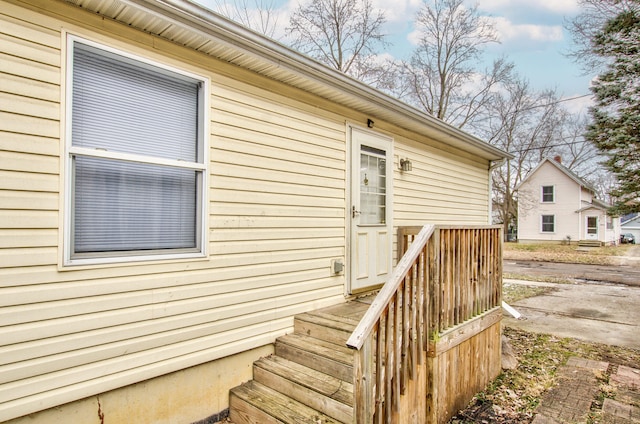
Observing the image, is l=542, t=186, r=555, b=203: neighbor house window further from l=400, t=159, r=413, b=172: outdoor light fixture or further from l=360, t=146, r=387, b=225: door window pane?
l=360, t=146, r=387, b=225: door window pane

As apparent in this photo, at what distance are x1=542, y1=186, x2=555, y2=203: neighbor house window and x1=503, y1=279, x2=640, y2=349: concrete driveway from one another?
15469 millimetres

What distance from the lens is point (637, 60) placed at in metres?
8.84

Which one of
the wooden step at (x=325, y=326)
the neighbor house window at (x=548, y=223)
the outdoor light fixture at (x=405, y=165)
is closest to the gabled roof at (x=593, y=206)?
the neighbor house window at (x=548, y=223)

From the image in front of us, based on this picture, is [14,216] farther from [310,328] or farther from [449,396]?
[449,396]

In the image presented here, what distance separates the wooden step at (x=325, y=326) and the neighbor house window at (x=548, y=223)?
24.8m

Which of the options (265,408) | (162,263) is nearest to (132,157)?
(162,263)

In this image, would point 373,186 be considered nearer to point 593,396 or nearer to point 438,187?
point 438,187

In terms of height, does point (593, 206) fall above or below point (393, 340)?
above

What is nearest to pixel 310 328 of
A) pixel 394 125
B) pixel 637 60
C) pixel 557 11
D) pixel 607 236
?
pixel 394 125

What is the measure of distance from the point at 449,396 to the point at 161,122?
3.45 metres

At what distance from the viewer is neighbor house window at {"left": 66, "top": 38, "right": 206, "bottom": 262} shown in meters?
2.43

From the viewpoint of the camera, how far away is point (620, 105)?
368 inches

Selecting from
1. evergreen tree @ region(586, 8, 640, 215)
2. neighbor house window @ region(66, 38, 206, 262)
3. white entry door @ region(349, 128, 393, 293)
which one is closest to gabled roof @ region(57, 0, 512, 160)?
neighbor house window @ region(66, 38, 206, 262)

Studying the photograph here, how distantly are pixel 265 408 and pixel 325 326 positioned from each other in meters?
0.89
